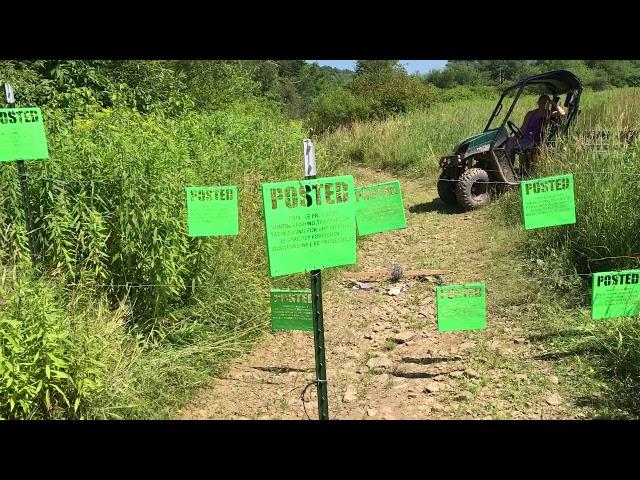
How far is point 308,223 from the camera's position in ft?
7.01

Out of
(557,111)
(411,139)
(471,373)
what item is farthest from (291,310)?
(411,139)

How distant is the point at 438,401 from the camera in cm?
311

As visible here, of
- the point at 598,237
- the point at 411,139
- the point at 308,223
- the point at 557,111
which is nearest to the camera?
the point at 308,223

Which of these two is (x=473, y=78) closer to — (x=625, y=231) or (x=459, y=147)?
(x=459, y=147)

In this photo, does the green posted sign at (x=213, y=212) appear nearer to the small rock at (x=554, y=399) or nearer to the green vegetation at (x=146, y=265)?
the green vegetation at (x=146, y=265)

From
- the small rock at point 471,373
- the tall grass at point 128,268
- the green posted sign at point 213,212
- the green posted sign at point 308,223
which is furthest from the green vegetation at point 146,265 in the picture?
the green posted sign at point 308,223

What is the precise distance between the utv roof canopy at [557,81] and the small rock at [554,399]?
5.28 m

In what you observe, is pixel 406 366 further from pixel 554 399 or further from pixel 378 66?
pixel 378 66

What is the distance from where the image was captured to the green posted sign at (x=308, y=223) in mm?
2080

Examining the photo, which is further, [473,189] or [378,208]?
[473,189]

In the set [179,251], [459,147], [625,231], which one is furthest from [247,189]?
[459,147]

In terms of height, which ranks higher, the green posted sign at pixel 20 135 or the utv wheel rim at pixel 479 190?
the green posted sign at pixel 20 135

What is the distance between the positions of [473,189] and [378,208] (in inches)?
199

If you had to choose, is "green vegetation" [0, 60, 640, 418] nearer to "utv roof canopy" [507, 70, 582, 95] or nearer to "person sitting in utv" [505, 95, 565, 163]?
"person sitting in utv" [505, 95, 565, 163]
